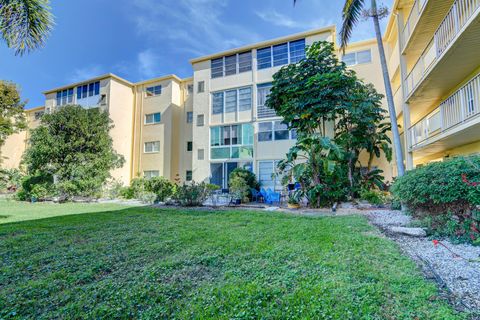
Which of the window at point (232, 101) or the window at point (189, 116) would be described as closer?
the window at point (232, 101)

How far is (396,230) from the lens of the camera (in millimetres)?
6293

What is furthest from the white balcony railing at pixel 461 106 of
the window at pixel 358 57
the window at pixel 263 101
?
the window at pixel 263 101

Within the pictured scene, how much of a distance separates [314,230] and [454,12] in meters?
8.44

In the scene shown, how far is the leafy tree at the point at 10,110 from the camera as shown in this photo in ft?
68.5

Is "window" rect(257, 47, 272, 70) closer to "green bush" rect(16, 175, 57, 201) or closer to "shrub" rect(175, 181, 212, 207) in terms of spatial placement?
"shrub" rect(175, 181, 212, 207)

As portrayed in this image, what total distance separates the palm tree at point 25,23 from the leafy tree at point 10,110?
58.2ft

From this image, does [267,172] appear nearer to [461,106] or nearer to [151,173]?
[461,106]

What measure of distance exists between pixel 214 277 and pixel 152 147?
2139 cm

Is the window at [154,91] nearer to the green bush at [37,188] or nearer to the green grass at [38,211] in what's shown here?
the green bush at [37,188]

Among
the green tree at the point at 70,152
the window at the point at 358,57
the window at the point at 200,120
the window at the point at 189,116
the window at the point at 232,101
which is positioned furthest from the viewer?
the window at the point at 189,116

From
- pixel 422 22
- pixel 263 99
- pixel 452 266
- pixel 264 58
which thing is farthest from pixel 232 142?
pixel 452 266

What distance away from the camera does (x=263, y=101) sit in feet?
60.1

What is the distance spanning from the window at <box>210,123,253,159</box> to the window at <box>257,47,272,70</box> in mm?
4672

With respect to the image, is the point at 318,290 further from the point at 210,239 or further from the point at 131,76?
the point at 131,76
